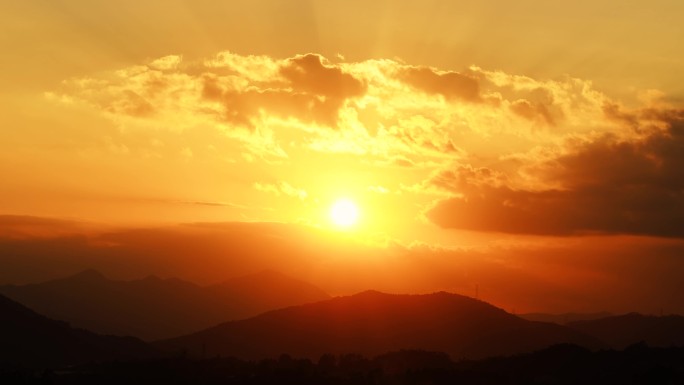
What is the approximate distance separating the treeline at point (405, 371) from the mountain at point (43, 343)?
31.2m

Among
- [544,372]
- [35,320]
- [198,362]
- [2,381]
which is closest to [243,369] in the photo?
[198,362]

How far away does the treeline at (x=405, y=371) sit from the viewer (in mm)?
121375

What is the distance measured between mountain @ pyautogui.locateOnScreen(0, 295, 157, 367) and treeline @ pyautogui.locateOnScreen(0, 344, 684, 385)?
3121 centimetres

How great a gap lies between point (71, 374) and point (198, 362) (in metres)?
20.9

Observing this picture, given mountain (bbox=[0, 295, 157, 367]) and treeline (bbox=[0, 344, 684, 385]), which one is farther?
mountain (bbox=[0, 295, 157, 367])

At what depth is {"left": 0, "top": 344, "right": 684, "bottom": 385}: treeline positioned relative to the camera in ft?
398

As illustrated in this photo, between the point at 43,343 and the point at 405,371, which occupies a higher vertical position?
the point at 43,343

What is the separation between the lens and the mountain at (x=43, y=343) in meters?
169

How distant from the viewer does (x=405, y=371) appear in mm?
133875

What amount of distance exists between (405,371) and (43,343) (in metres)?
88.1

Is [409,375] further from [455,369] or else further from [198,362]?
[198,362]

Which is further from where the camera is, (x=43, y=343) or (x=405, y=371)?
(x=43, y=343)

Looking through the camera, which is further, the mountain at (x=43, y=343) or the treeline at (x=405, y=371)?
the mountain at (x=43, y=343)

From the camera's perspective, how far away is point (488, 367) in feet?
450
